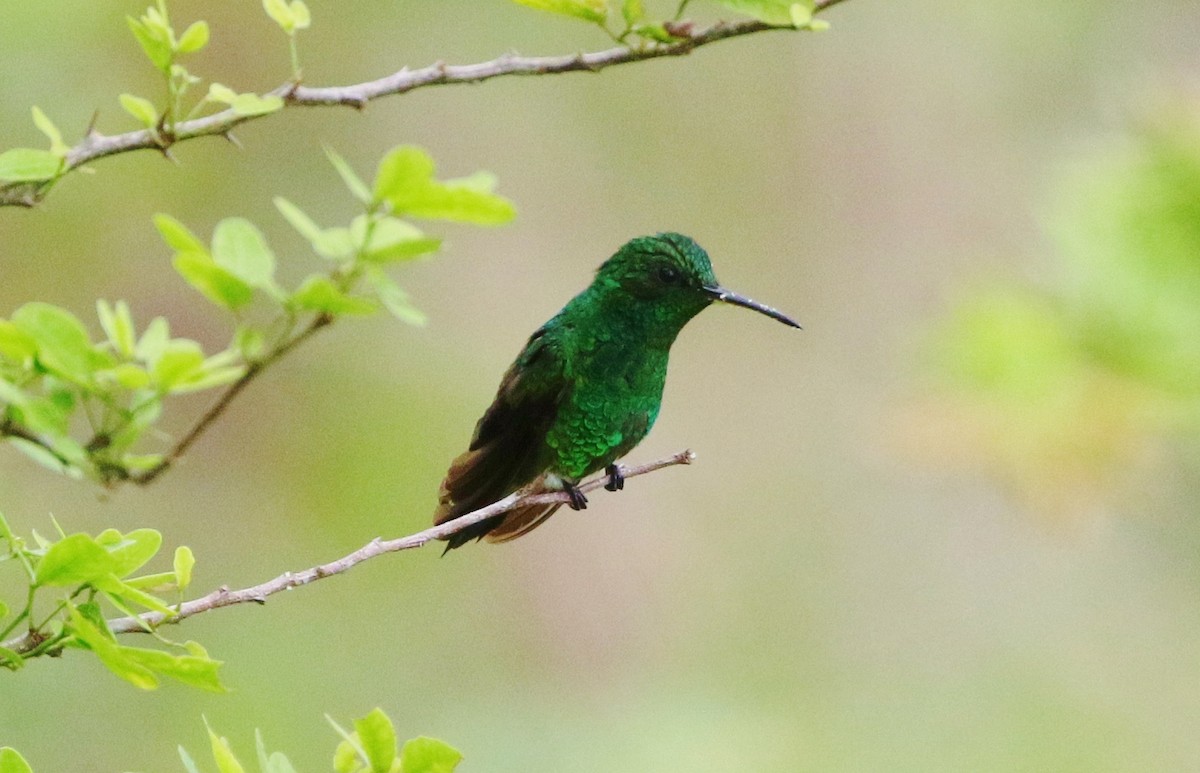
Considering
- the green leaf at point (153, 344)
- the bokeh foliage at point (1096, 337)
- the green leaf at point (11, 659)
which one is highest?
the green leaf at point (153, 344)

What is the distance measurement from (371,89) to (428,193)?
49cm

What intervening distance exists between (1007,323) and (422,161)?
4.24 metres

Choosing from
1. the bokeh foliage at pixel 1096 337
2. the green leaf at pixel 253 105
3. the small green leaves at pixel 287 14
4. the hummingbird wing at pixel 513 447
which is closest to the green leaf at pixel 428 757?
the green leaf at pixel 253 105

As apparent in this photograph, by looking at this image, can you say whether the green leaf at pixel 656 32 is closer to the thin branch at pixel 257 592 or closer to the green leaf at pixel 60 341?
the thin branch at pixel 257 592

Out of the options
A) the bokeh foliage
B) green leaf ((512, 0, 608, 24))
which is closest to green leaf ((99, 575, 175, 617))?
green leaf ((512, 0, 608, 24))

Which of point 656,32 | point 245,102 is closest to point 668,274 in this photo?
point 656,32

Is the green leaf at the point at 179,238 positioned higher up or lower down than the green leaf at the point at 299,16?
lower down

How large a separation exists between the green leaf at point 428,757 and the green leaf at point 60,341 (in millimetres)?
491

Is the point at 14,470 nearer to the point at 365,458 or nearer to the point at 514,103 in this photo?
the point at 365,458

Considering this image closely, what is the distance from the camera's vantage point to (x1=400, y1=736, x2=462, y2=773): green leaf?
1286 mm

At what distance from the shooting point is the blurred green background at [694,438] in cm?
565

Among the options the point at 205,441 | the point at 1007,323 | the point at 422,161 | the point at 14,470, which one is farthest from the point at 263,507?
the point at 422,161

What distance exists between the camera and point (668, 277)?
2.73m

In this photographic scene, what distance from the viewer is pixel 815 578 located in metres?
8.94
